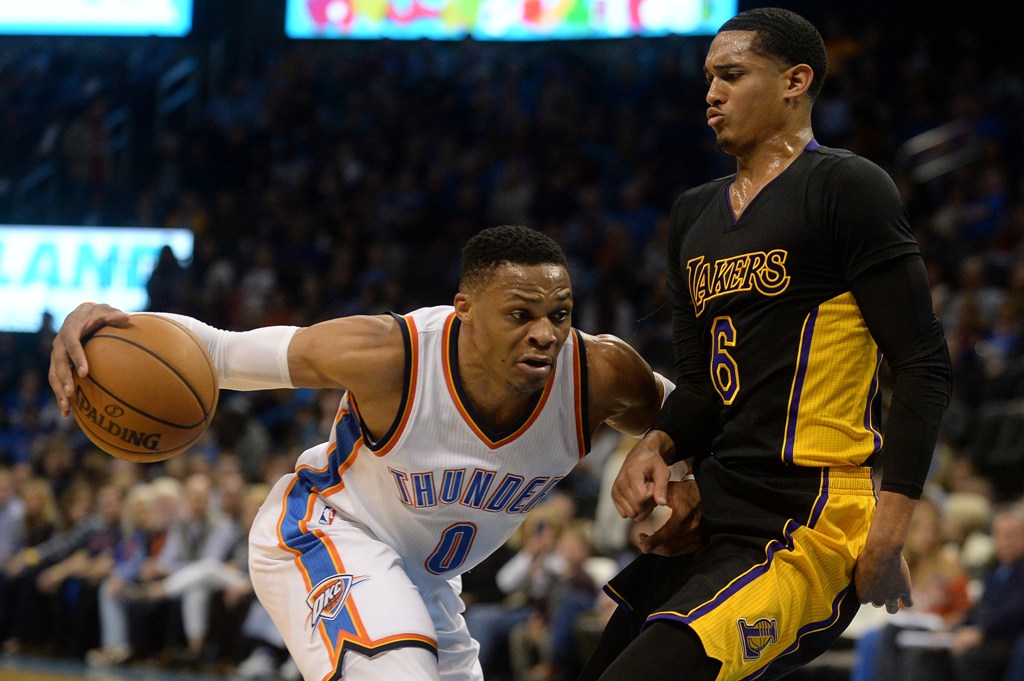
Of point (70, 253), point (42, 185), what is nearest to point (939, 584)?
point (70, 253)

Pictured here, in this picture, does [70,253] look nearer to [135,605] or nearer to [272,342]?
[135,605]

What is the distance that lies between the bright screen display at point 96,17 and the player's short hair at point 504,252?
14062 millimetres

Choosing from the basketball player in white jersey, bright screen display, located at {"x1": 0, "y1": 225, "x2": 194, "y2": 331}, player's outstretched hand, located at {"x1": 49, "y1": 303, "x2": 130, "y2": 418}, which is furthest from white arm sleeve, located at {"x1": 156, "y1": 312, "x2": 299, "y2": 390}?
bright screen display, located at {"x1": 0, "y1": 225, "x2": 194, "y2": 331}

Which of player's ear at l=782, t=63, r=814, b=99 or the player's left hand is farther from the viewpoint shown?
player's ear at l=782, t=63, r=814, b=99

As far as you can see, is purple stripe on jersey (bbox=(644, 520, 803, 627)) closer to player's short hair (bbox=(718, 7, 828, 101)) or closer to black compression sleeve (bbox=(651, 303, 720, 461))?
black compression sleeve (bbox=(651, 303, 720, 461))

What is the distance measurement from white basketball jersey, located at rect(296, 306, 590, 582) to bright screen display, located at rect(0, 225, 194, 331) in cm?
1119

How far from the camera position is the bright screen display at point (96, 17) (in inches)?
639

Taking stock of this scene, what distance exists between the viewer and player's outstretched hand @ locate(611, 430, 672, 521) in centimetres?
280

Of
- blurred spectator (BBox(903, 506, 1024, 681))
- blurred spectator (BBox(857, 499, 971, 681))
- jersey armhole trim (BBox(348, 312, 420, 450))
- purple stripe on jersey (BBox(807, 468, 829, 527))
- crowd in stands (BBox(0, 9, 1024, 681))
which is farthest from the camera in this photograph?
crowd in stands (BBox(0, 9, 1024, 681))

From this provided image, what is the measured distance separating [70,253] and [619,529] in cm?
913

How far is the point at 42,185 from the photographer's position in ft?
51.7

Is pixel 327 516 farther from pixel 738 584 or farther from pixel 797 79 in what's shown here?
pixel 797 79

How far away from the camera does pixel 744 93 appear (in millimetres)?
2811

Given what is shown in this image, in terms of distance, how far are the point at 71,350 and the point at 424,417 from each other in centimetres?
93
